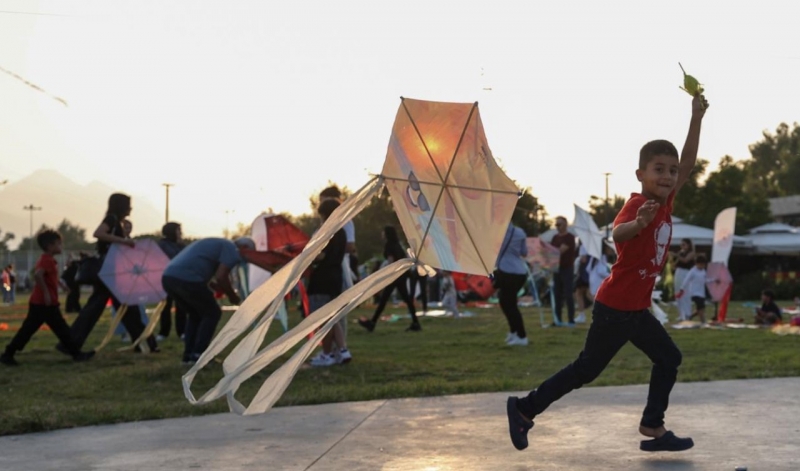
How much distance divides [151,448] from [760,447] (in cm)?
347

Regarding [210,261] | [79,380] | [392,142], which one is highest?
[392,142]

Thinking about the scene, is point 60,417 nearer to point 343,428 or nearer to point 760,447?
point 343,428

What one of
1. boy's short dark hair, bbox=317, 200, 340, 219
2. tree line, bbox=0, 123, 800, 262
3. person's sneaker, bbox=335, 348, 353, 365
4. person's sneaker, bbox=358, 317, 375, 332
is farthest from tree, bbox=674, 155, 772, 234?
boy's short dark hair, bbox=317, 200, 340, 219

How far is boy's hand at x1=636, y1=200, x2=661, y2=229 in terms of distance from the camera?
17.6 ft

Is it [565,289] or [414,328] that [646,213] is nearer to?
[414,328]

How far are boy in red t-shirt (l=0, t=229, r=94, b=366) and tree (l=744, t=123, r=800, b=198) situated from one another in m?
98.4

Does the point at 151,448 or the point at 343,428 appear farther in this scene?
the point at 343,428

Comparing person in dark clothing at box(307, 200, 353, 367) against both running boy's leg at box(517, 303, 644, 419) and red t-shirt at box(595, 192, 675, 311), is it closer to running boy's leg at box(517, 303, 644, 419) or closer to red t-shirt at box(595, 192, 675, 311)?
running boy's leg at box(517, 303, 644, 419)

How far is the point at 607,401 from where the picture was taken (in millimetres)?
7801

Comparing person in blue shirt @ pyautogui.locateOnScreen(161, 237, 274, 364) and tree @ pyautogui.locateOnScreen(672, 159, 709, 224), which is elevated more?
tree @ pyautogui.locateOnScreen(672, 159, 709, 224)

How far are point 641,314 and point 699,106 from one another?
122cm

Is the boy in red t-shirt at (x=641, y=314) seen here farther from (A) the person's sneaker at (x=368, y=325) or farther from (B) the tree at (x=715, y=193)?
(B) the tree at (x=715, y=193)

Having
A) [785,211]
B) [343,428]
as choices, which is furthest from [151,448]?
[785,211]

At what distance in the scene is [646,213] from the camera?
5359mm
